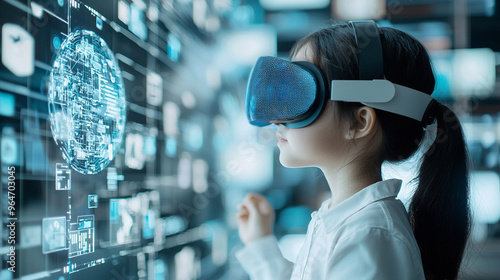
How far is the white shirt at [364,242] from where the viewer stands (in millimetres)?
698

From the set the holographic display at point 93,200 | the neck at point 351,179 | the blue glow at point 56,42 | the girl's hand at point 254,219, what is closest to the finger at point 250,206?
the girl's hand at point 254,219

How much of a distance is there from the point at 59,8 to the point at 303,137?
1.34 ft

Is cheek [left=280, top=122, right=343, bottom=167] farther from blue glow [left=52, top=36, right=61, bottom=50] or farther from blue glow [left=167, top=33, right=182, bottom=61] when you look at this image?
blue glow [left=167, top=33, right=182, bottom=61]

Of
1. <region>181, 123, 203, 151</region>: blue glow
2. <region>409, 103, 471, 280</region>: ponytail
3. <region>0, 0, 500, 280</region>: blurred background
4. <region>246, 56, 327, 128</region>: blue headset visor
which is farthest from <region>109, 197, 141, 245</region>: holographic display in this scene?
<region>409, 103, 471, 280</region>: ponytail

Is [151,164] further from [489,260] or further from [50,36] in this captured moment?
[489,260]

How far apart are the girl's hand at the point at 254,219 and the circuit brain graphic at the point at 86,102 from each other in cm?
36

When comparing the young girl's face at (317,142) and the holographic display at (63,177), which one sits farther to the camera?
→ the young girl's face at (317,142)

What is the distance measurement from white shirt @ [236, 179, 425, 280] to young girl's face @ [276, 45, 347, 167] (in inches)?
3.1

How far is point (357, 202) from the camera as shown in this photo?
0.81m

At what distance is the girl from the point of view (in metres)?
0.78

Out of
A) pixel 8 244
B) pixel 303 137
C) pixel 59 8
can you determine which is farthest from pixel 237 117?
pixel 8 244

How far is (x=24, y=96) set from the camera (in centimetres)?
61

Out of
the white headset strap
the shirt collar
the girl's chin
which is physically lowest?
the shirt collar

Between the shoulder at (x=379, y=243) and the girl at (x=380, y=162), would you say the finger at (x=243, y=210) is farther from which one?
the shoulder at (x=379, y=243)
